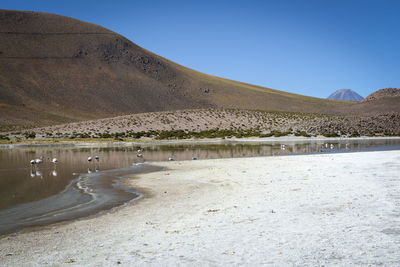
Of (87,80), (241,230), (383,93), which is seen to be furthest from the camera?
(87,80)

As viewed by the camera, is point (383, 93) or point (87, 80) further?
point (87, 80)

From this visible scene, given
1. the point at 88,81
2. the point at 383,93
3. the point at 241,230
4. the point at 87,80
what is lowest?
the point at 241,230

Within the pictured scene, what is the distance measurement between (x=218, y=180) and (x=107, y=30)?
532ft

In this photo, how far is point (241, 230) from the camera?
7.30m

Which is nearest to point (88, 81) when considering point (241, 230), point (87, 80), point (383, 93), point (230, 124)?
point (87, 80)

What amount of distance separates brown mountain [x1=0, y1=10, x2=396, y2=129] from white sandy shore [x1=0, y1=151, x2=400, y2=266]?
95.3 m

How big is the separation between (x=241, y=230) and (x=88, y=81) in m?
133

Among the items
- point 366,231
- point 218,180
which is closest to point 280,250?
point 366,231

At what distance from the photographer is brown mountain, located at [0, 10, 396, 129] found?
11594 cm

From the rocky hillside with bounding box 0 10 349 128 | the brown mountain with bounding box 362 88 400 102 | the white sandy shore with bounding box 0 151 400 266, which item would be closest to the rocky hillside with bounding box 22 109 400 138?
the rocky hillside with bounding box 0 10 349 128

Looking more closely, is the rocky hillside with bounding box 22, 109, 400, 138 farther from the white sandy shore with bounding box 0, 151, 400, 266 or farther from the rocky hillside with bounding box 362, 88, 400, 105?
the white sandy shore with bounding box 0, 151, 400, 266

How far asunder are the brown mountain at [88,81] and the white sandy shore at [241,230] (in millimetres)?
95281

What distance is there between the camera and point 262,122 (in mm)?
74812

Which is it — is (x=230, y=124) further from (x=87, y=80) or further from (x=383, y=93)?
(x=87, y=80)
